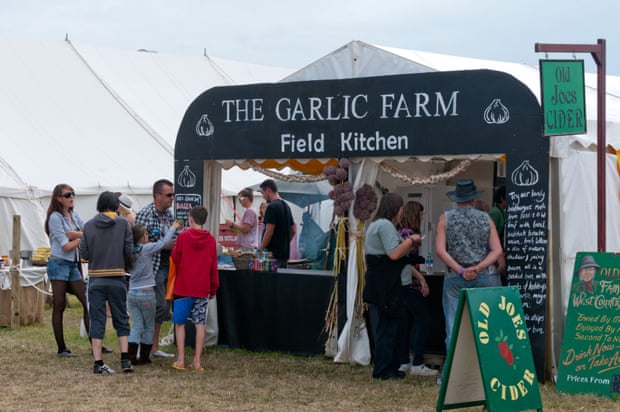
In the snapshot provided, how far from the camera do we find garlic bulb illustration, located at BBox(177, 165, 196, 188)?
998 cm

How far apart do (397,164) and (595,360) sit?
12.0 feet

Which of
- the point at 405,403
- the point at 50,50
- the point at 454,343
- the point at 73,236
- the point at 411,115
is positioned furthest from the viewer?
the point at 50,50

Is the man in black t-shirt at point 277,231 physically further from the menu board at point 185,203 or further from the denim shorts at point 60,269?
the denim shorts at point 60,269

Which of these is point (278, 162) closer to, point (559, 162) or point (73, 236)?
point (73, 236)

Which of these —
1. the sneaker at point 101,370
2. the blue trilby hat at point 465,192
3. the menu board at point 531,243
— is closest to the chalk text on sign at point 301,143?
the blue trilby hat at point 465,192

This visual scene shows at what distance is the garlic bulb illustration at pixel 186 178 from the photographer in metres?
9.98

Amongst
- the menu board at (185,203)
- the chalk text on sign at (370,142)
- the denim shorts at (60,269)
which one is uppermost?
the chalk text on sign at (370,142)

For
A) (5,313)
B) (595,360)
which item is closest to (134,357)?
(5,313)

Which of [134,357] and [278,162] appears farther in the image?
[278,162]

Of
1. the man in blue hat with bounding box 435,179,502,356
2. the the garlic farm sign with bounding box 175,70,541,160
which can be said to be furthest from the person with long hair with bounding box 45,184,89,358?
the man in blue hat with bounding box 435,179,502,356

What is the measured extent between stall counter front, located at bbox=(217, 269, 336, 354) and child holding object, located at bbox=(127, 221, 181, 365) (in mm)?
1139

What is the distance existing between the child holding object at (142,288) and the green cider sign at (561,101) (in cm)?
330

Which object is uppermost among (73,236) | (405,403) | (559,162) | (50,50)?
(50,50)

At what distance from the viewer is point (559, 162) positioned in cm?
810
